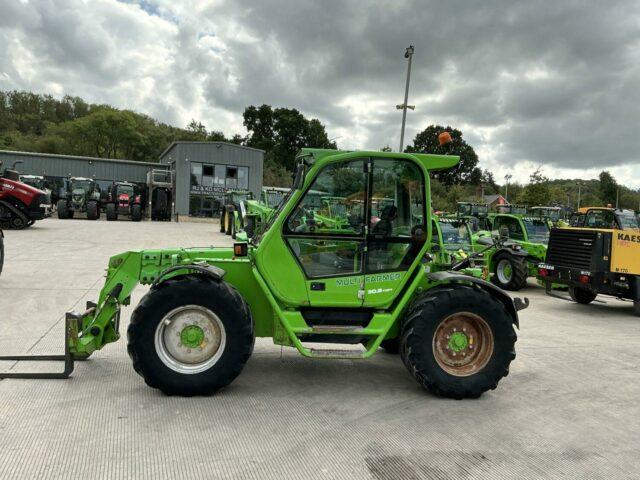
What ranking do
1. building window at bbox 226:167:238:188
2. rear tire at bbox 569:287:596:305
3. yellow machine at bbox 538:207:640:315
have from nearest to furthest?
yellow machine at bbox 538:207:640:315 < rear tire at bbox 569:287:596:305 < building window at bbox 226:167:238:188

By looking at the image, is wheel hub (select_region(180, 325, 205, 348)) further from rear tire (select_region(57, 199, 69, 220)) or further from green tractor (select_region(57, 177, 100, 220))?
green tractor (select_region(57, 177, 100, 220))

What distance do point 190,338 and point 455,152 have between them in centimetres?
6278

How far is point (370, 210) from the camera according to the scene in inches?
178

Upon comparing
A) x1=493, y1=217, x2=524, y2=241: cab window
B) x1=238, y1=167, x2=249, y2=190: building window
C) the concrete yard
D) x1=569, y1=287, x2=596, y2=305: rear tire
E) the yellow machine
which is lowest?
the concrete yard

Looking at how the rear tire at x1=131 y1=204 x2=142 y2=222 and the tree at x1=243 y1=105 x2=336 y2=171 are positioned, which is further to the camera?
the tree at x1=243 y1=105 x2=336 y2=171

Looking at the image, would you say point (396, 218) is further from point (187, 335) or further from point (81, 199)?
point (81, 199)

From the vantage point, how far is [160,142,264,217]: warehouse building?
35.5 meters

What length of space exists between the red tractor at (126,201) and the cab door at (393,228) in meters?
28.9

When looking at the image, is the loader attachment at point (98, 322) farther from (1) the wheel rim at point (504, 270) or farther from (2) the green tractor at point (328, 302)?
(1) the wheel rim at point (504, 270)

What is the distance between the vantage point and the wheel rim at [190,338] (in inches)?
168

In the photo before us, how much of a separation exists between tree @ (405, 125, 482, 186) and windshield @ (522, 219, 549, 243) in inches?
1642

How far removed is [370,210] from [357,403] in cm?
169

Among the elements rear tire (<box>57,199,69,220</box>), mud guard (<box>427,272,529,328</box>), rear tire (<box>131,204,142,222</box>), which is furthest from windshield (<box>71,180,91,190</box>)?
mud guard (<box>427,272,529,328</box>)

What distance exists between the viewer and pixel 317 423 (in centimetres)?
389
